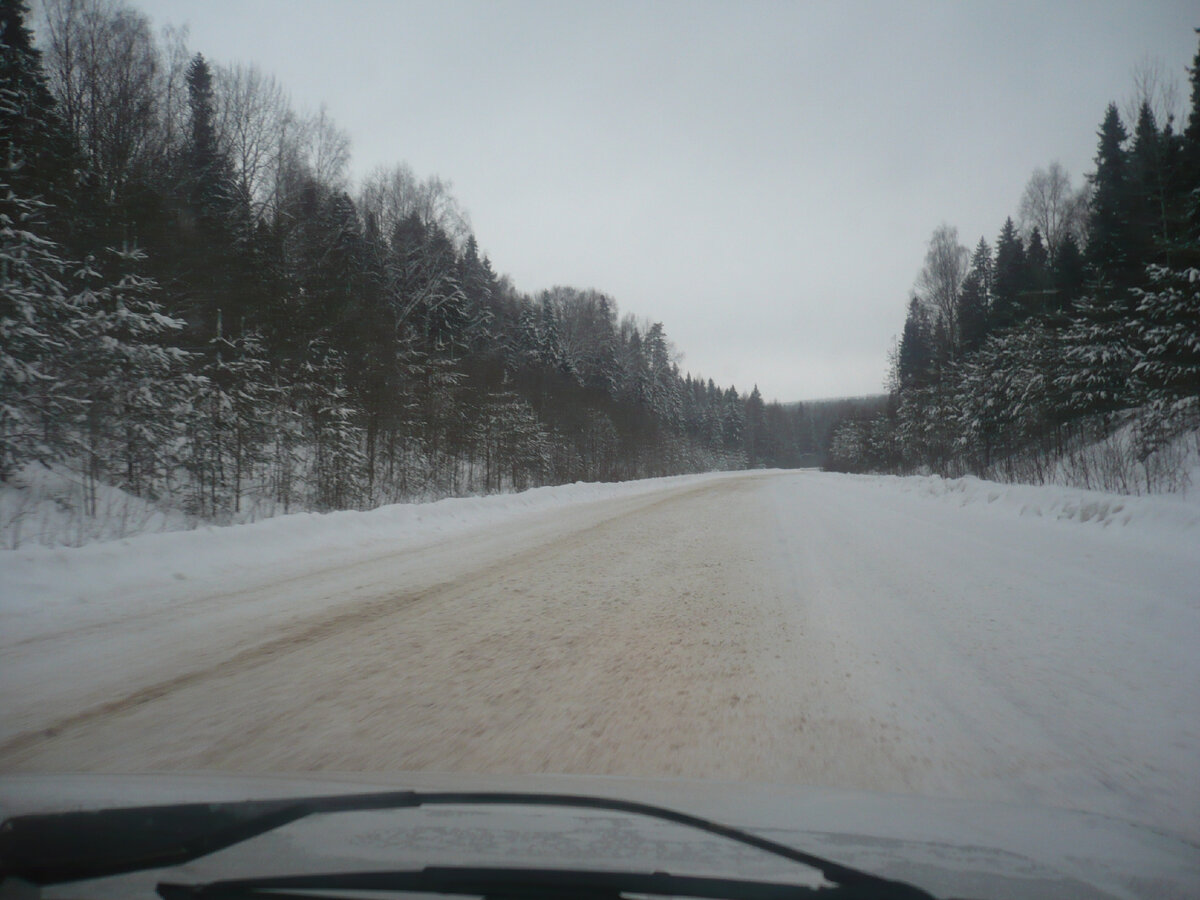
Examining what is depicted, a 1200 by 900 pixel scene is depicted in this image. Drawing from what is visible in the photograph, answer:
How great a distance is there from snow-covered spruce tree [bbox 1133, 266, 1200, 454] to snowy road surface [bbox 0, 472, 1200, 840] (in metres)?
12.6

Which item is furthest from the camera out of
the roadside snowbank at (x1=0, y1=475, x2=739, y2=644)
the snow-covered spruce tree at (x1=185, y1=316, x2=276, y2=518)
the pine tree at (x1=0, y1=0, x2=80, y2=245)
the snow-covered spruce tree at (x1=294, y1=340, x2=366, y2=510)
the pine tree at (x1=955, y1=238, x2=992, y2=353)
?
the pine tree at (x1=955, y1=238, x2=992, y2=353)

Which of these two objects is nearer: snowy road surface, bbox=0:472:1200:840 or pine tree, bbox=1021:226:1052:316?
snowy road surface, bbox=0:472:1200:840

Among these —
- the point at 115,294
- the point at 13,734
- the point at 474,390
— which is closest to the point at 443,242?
the point at 474,390

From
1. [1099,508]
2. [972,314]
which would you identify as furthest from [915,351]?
[1099,508]

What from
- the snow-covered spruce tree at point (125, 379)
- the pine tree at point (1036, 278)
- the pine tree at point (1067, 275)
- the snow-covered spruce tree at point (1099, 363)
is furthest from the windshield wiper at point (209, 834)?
the pine tree at point (1067, 275)

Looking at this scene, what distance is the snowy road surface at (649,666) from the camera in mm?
2432

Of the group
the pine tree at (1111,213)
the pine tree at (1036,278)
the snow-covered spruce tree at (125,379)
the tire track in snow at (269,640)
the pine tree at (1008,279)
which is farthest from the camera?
the pine tree at (1008,279)

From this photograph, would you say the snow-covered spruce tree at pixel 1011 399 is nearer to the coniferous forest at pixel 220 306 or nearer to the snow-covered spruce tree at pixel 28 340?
the coniferous forest at pixel 220 306

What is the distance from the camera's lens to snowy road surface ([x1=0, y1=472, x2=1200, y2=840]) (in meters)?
2.43

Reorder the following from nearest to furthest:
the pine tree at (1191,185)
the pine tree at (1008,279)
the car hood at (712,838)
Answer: the car hood at (712,838) < the pine tree at (1191,185) < the pine tree at (1008,279)

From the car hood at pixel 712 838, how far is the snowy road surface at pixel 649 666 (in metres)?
0.47

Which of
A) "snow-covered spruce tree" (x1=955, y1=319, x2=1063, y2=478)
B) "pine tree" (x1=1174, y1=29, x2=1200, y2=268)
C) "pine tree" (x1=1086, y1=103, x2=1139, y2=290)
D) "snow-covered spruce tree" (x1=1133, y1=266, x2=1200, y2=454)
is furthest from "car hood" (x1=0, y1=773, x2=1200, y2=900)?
"pine tree" (x1=1086, y1=103, x2=1139, y2=290)

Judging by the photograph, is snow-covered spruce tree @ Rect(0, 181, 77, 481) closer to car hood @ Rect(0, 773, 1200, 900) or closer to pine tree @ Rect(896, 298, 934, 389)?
car hood @ Rect(0, 773, 1200, 900)

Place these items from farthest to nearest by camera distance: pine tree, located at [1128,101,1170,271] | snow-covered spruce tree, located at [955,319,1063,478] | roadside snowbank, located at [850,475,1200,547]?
snow-covered spruce tree, located at [955,319,1063,478]
pine tree, located at [1128,101,1170,271]
roadside snowbank, located at [850,475,1200,547]
